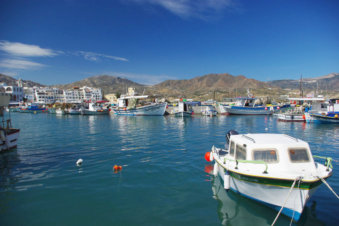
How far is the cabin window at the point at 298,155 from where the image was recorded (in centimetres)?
744

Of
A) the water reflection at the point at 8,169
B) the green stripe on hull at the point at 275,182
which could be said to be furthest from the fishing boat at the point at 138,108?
the green stripe on hull at the point at 275,182

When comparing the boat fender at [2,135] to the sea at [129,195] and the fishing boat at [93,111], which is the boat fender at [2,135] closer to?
the sea at [129,195]

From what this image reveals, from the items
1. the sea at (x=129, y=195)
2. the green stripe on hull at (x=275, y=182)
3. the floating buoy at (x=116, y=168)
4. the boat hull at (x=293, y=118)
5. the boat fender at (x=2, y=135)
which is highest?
the boat fender at (x=2, y=135)

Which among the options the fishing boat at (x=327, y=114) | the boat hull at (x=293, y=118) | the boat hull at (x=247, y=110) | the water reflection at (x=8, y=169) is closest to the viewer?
the water reflection at (x=8, y=169)

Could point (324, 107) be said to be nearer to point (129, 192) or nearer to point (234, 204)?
point (234, 204)

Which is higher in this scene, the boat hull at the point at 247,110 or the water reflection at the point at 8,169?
the boat hull at the point at 247,110

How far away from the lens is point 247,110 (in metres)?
60.1

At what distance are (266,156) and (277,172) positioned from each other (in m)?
0.94

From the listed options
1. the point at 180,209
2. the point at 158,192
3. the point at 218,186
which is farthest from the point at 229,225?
the point at 158,192

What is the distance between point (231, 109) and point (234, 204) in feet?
180

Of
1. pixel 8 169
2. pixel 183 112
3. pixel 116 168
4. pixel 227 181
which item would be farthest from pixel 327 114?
pixel 8 169

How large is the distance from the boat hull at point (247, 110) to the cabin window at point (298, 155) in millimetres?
54181

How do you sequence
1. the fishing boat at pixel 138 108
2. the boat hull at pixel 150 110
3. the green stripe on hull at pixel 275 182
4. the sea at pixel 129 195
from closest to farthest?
the green stripe on hull at pixel 275 182 → the sea at pixel 129 195 → the boat hull at pixel 150 110 → the fishing boat at pixel 138 108

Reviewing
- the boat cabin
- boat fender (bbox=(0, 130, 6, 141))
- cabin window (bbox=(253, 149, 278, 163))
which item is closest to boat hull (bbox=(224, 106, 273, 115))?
the boat cabin
